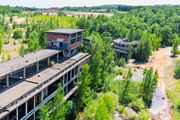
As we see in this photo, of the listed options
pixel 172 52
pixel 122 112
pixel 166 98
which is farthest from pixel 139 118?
pixel 172 52

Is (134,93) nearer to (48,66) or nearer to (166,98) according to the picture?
(166,98)

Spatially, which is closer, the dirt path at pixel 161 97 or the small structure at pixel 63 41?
the small structure at pixel 63 41

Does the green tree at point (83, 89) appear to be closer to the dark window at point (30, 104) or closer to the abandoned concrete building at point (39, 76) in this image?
the abandoned concrete building at point (39, 76)

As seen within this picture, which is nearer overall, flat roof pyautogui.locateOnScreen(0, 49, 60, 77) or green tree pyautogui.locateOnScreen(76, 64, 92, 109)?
flat roof pyautogui.locateOnScreen(0, 49, 60, 77)

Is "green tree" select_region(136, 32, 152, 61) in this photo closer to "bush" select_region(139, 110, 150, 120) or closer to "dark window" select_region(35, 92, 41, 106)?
"bush" select_region(139, 110, 150, 120)

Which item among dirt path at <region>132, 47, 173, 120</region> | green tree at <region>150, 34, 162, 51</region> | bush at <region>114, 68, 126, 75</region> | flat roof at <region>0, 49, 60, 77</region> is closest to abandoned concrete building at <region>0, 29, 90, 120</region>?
flat roof at <region>0, 49, 60, 77</region>

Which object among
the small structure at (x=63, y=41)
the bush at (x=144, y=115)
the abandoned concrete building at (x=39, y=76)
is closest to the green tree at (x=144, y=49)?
the abandoned concrete building at (x=39, y=76)

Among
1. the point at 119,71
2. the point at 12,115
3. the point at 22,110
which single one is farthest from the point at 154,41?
the point at 12,115

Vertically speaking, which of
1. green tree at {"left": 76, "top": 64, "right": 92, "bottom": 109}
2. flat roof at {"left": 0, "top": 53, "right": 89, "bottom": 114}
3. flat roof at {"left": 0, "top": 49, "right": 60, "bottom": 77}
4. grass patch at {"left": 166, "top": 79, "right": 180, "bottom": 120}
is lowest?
A: grass patch at {"left": 166, "top": 79, "right": 180, "bottom": 120}
